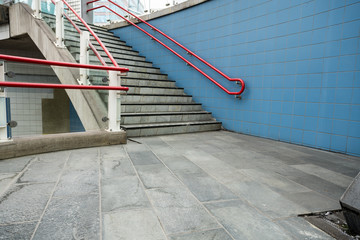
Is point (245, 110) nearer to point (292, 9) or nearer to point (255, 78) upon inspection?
point (255, 78)

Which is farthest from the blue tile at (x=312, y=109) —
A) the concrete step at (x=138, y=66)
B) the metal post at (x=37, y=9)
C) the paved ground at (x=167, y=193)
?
the metal post at (x=37, y=9)

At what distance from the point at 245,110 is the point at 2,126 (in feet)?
12.0

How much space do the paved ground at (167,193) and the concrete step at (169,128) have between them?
78cm

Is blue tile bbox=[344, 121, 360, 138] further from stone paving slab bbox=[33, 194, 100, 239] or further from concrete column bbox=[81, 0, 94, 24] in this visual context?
concrete column bbox=[81, 0, 94, 24]

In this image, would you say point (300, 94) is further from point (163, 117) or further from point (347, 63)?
point (163, 117)

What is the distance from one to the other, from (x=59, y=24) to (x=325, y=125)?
526cm

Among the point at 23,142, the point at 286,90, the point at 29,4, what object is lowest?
the point at 23,142

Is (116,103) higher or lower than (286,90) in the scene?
lower

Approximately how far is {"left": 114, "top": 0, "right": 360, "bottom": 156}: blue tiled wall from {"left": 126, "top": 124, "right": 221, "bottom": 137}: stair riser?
0.40 meters

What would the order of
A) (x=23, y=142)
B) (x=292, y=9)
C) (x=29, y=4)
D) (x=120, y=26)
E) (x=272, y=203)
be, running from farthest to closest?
(x=120, y=26), (x=29, y=4), (x=292, y=9), (x=23, y=142), (x=272, y=203)

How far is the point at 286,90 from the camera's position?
3.71m

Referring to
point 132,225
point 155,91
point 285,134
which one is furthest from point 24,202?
point 155,91

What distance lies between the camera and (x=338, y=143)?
318 cm

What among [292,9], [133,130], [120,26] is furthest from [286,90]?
[120,26]
